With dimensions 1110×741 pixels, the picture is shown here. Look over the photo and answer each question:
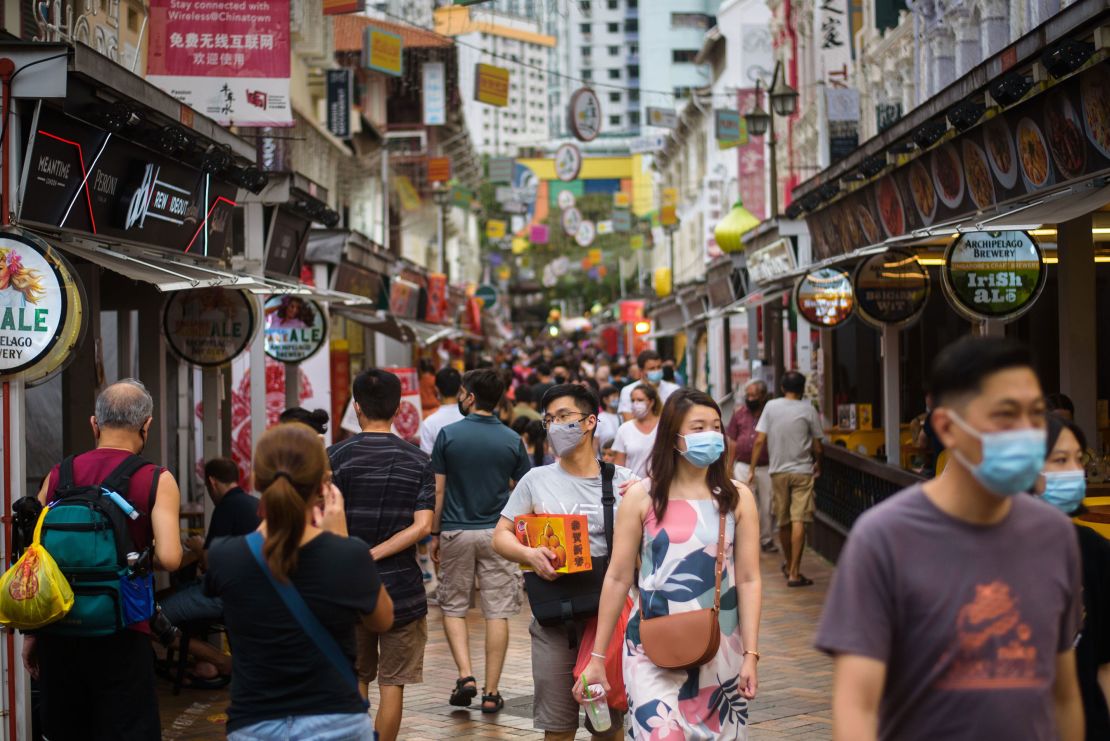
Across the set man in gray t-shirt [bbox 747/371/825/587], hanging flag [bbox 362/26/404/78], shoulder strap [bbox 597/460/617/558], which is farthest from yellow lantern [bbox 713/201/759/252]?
shoulder strap [bbox 597/460/617/558]

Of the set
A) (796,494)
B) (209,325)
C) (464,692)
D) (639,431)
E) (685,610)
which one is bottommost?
(464,692)

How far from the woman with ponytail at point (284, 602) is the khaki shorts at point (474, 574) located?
15.0 feet

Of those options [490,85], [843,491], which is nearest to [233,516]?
[843,491]

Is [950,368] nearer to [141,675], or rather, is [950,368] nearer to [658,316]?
[141,675]

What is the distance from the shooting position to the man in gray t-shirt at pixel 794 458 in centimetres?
1292

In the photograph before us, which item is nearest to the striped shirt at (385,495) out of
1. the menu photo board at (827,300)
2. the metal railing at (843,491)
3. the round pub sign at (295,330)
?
the metal railing at (843,491)

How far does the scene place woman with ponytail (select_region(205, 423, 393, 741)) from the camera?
396cm

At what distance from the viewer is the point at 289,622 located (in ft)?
13.0

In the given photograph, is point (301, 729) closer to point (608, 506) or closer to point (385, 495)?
point (608, 506)

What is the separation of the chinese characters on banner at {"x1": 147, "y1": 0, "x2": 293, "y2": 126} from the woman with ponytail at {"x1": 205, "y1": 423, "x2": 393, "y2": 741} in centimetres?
876

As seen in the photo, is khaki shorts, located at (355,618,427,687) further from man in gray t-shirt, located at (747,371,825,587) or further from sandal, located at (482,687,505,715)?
man in gray t-shirt, located at (747,371,825,587)

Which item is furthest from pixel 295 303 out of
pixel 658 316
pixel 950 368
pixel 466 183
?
pixel 466 183

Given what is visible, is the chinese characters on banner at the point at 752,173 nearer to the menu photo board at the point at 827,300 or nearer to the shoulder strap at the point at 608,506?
the menu photo board at the point at 827,300

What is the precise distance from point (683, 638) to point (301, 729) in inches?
59.0
